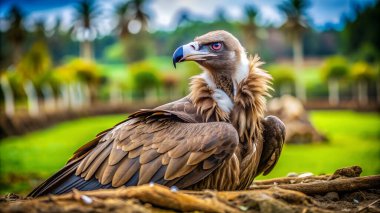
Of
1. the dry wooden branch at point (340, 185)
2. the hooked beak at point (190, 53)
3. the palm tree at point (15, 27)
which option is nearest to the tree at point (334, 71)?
the palm tree at point (15, 27)

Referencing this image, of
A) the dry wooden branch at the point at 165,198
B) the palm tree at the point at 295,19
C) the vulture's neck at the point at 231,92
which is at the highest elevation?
the palm tree at the point at 295,19

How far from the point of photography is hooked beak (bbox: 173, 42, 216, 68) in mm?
6324

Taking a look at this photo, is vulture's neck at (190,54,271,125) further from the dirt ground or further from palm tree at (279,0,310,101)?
palm tree at (279,0,310,101)

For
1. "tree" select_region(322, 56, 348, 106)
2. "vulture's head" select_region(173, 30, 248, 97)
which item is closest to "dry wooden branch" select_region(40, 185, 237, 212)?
"vulture's head" select_region(173, 30, 248, 97)

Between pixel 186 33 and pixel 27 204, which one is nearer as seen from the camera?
pixel 27 204

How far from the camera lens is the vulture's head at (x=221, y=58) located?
6.57 metres

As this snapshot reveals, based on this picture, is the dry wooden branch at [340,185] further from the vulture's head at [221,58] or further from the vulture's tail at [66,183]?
the vulture's tail at [66,183]

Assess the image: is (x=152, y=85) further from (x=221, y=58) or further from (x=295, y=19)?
(x=221, y=58)

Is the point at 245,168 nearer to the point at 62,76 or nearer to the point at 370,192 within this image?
the point at 370,192

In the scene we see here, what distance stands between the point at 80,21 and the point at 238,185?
99107mm

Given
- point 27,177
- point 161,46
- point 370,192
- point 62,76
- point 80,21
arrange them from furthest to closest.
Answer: point 161,46, point 80,21, point 62,76, point 27,177, point 370,192

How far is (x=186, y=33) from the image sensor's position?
115m

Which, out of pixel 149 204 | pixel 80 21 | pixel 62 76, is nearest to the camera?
pixel 149 204

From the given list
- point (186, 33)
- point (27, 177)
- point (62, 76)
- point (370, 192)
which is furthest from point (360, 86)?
point (370, 192)
